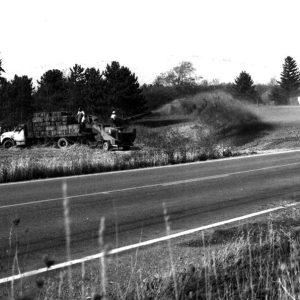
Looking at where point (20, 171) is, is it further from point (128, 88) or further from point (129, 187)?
point (128, 88)

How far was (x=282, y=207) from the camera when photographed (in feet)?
33.4

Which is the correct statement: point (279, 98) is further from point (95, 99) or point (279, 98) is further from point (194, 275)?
point (194, 275)

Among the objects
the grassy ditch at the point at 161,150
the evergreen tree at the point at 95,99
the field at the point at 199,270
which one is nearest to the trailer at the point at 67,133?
the grassy ditch at the point at 161,150

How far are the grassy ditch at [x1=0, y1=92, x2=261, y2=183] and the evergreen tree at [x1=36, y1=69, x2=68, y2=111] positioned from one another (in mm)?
12333

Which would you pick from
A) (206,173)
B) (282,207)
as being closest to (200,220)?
(282,207)

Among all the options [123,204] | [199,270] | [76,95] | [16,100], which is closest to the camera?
[199,270]

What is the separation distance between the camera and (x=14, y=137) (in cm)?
3584

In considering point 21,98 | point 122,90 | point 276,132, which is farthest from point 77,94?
point 276,132

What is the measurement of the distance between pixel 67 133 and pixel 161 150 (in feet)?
31.4

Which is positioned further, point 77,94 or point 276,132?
point 77,94

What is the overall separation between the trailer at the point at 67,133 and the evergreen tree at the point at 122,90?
29.9 m

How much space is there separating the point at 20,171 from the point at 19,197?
522 centimetres

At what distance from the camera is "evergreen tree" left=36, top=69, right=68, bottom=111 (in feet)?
232

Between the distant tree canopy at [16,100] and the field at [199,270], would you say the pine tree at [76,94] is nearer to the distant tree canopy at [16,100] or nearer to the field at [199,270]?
the distant tree canopy at [16,100]
